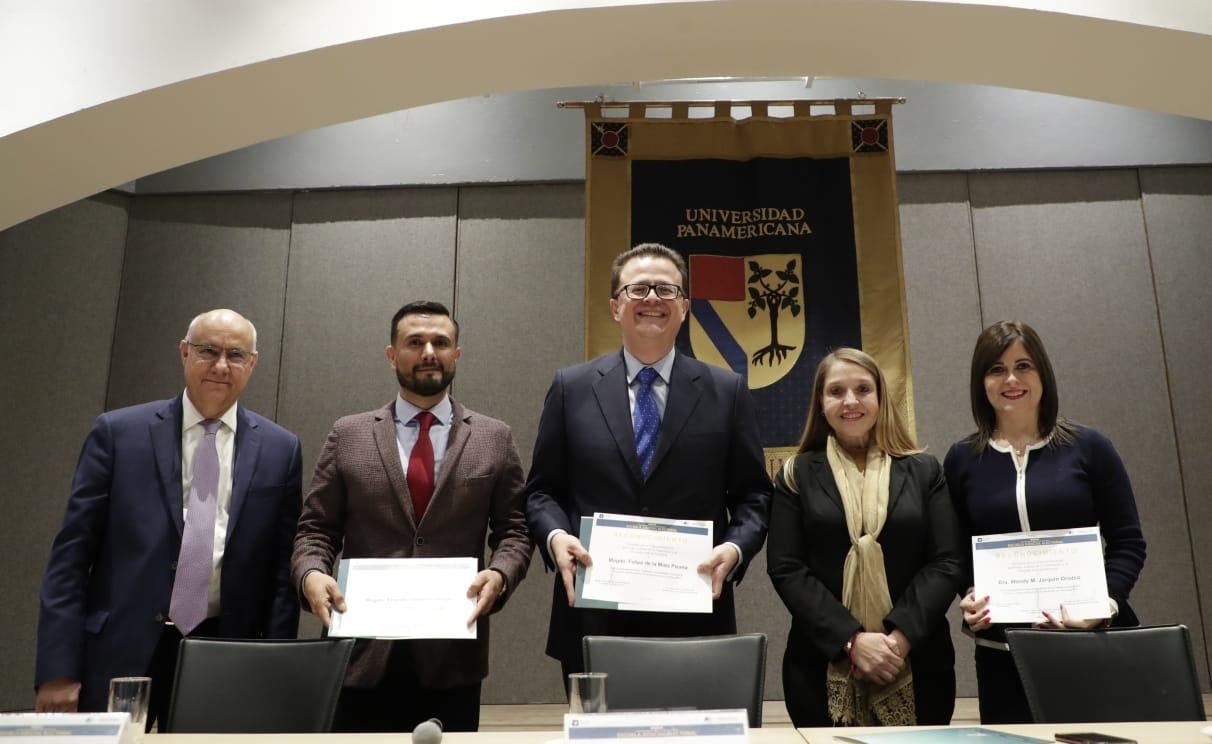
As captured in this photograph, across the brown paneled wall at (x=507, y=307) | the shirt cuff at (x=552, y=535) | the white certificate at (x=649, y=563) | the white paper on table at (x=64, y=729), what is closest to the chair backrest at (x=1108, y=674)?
the white certificate at (x=649, y=563)

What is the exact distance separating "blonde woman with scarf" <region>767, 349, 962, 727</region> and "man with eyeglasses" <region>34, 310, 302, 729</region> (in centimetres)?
142

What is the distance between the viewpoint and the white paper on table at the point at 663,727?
4.41ft

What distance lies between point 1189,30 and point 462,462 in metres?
2.53

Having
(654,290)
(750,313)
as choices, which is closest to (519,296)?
(750,313)

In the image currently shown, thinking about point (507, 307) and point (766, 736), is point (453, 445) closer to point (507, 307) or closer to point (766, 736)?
point (766, 736)

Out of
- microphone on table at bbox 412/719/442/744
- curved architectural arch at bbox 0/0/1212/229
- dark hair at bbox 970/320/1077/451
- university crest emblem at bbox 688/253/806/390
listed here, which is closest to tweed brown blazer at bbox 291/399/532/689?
microphone on table at bbox 412/719/442/744

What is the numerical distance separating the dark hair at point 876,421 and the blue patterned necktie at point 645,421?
1.51 feet

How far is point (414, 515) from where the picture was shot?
7.99 ft

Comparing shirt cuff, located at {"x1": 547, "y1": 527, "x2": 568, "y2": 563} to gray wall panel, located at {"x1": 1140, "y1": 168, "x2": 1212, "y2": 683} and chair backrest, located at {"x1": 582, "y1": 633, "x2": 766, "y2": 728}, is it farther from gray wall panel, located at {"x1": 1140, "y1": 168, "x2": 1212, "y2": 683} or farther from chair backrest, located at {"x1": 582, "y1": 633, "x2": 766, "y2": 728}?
gray wall panel, located at {"x1": 1140, "y1": 168, "x2": 1212, "y2": 683}

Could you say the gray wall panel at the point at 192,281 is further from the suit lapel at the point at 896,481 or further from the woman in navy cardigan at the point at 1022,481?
the woman in navy cardigan at the point at 1022,481

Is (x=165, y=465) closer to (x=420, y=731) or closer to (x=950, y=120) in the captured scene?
(x=420, y=731)

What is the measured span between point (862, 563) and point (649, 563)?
597mm

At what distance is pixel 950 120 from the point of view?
5.38 m

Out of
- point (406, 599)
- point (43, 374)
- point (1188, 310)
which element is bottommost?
point (406, 599)
